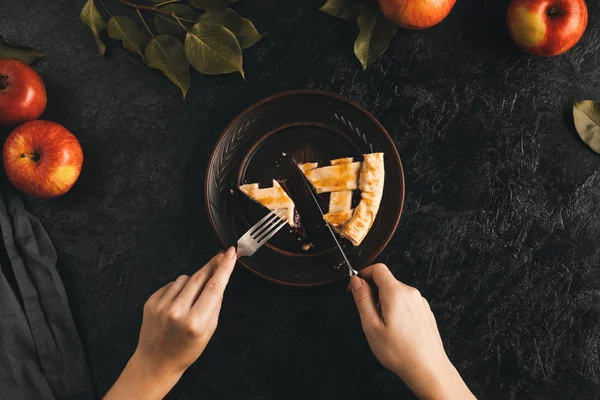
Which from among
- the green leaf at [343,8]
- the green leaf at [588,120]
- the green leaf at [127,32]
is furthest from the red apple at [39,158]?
the green leaf at [588,120]

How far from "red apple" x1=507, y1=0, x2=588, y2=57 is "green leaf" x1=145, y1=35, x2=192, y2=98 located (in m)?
1.27

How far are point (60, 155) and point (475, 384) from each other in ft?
5.89

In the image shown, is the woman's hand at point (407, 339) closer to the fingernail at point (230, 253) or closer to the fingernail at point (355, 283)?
the fingernail at point (355, 283)

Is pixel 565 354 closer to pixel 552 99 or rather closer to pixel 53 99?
pixel 552 99

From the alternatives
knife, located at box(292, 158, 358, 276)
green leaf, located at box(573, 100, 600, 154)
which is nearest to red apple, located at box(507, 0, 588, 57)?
green leaf, located at box(573, 100, 600, 154)

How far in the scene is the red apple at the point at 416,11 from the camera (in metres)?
1.82

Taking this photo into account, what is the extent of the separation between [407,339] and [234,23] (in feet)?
4.33

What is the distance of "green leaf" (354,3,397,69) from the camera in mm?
1992

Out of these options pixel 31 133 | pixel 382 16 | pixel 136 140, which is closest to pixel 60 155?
pixel 31 133

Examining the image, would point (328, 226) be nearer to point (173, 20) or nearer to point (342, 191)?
point (342, 191)

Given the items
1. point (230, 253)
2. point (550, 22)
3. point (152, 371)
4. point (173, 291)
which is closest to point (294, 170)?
point (230, 253)

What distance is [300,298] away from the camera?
6.62ft

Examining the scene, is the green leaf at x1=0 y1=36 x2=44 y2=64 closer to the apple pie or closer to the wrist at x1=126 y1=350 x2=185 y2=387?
the apple pie

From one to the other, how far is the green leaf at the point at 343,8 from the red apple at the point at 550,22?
1.93 ft
